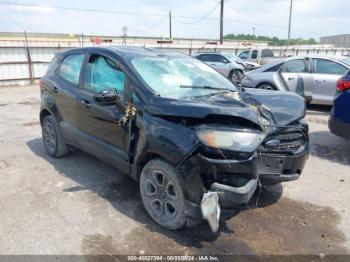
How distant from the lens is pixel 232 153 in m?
2.88

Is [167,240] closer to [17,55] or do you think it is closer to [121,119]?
[121,119]

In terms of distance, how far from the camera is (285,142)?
3.49m

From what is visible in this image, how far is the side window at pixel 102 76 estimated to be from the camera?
12.7 feet

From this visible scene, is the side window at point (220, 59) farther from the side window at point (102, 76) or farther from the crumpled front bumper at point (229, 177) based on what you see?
the crumpled front bumper at point (229, 177)

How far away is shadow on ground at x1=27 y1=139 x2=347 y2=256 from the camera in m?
3.08

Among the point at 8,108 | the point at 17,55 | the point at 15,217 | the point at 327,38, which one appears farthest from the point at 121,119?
the point at 327,38

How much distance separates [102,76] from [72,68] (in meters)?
0.93

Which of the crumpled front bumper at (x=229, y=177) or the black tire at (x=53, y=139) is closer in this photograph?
the crumpled front bumper at (x=229, y=177)

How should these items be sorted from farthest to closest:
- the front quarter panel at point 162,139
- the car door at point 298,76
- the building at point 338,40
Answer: the building at point 338,40
the car door at point 298,76
the front quarter panel at point 162,139

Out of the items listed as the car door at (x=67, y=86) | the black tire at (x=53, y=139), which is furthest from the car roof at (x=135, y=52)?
the black tire at (x=53, y=139)

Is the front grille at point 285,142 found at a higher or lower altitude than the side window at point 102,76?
lower

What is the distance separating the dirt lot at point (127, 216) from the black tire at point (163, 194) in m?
0.13

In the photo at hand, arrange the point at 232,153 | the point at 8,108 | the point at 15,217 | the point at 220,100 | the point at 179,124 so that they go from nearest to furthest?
the point at 232,153, the point at 179,124, the point at 220,100, the point at 15,217, the point at 8,108

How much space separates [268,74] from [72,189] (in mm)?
6663
